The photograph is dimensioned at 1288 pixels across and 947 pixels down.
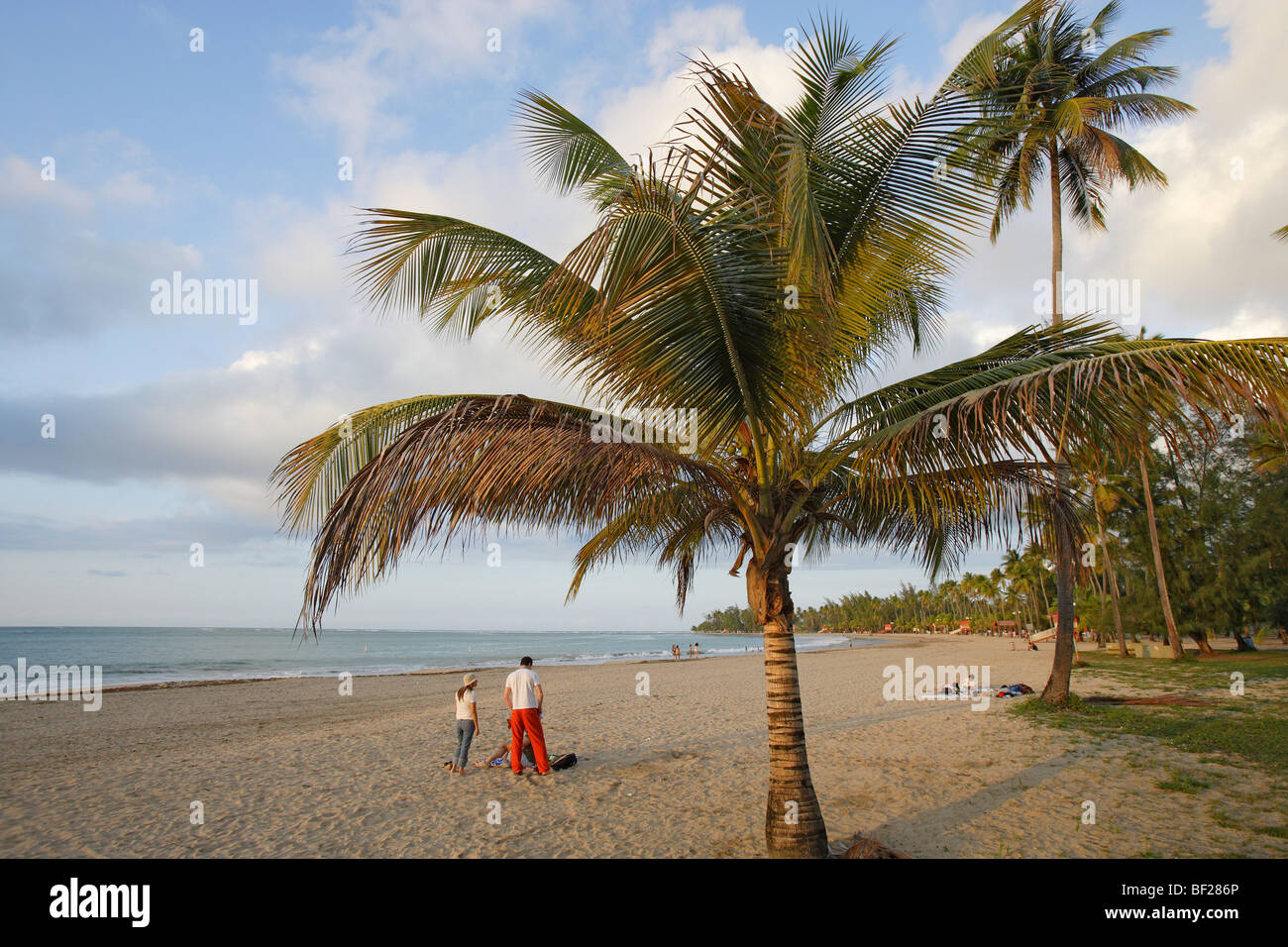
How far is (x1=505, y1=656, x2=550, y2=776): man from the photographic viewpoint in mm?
9000

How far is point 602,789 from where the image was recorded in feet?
27.5

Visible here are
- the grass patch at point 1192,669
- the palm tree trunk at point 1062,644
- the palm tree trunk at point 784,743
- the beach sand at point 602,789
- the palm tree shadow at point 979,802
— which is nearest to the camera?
the palm tree trunk at point 784,743

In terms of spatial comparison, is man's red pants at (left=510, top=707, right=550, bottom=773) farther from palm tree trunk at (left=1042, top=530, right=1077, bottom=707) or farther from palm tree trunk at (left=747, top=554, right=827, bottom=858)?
palm tree trunk at (left=1042, top=530, right=1077, bottom=707)

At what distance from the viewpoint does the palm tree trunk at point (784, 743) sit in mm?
5371

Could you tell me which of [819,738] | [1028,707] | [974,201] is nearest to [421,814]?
[819,738]

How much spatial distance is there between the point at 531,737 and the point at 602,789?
1.34 m

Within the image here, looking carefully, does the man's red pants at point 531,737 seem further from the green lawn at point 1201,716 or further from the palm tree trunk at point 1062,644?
the palm tree trunk at point 1062,644

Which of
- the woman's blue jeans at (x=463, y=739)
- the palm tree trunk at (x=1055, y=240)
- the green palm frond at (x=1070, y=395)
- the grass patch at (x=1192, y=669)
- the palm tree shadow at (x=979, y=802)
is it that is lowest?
the grass patch at (x=1192, y=669)

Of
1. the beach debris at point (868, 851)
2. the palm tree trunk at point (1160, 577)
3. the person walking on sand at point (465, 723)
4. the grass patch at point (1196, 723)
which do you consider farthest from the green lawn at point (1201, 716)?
the person walking on sand at point (465, 723)

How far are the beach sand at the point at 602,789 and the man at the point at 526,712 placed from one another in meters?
0.33

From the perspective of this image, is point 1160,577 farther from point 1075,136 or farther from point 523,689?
point 523,689

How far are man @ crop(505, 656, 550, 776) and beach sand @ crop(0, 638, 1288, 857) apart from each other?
1.07ft

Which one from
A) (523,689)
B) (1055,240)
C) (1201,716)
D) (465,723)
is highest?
(1055,240)

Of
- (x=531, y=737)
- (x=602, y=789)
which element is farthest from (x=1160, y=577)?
(x=531, y=737)
